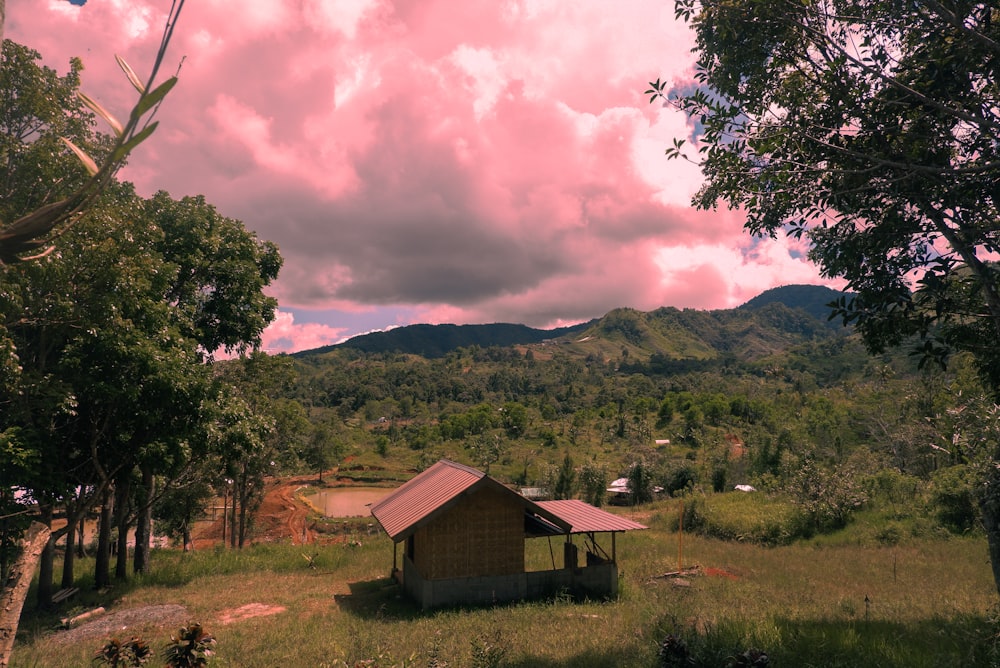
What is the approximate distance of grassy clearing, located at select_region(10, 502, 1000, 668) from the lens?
463 inches

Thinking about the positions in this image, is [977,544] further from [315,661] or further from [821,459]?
[821,459]

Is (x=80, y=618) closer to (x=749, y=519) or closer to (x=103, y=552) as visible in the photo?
(x=103, y=552)

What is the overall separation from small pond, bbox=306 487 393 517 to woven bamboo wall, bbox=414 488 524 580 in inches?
1828

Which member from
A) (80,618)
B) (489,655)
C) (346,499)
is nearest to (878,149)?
(489,655)

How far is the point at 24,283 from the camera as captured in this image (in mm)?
12195

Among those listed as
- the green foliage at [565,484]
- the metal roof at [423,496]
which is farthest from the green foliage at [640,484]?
the metal roof at [423,496]

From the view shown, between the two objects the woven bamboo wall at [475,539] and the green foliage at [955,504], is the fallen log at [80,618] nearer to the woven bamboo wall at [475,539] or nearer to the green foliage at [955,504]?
the woven bamboo wall at [475,539]

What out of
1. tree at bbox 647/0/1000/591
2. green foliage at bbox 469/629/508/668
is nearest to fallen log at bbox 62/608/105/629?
green foliage at bbox 469/629/508/668

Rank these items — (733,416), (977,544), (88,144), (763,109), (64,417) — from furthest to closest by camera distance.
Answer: (733,416) → (977,544) → (64,417) → (88,144) → (763,109)

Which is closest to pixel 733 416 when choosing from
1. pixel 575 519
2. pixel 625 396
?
pixel 625 396

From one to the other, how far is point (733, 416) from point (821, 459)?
5377 cm

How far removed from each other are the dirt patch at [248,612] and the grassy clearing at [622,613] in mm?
172

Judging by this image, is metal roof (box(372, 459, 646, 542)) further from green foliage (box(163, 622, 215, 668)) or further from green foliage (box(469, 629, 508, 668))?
green foliage (box(163, 622, 215, 668))

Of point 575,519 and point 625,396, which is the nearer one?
point 575,519
